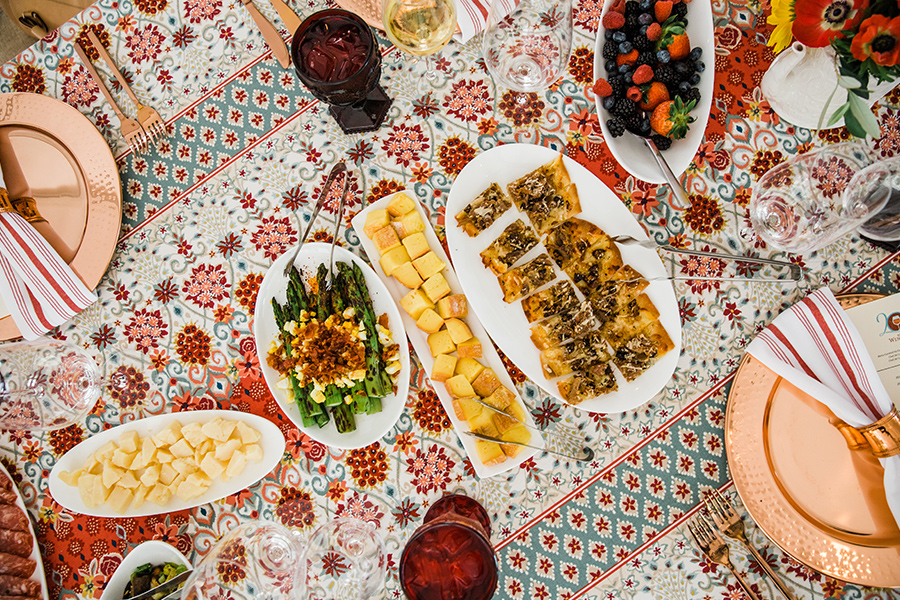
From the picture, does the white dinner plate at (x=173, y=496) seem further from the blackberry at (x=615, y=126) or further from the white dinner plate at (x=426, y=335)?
the blackberry at (x=615, y=126)

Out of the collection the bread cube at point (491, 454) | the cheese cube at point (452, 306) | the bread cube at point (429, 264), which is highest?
the bread cube at point (429, 264)

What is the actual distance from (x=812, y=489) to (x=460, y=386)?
1.61 metres

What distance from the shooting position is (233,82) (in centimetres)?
276

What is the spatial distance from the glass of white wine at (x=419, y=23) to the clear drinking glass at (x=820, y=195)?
157 centimetres

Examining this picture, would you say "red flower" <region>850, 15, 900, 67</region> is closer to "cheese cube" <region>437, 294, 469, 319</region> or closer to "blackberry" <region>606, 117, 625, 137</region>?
"blackberry" <region>606, 117, 625, 137</region>

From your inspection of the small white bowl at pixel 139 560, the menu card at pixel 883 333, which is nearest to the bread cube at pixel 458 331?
the small white bowl at pixel 139 560

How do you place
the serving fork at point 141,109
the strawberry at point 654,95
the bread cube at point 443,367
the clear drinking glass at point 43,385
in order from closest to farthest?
the strawberry at point 654,95
the clear drinking glass at point 43,385
the bread cube at point 443,367
the serving fork at point 141,109

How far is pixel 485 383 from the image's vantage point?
2.63 m

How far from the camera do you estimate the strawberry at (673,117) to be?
2.38 m

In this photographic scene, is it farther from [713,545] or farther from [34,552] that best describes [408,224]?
[34,552]

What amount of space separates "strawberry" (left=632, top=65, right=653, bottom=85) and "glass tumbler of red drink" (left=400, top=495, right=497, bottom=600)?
6.49 feet

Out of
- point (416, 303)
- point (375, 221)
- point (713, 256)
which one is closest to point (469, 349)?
point (416, 303)

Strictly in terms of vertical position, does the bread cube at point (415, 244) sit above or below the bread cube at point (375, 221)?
below

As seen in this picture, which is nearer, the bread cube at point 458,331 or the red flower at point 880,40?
the red flower at point 880,40
